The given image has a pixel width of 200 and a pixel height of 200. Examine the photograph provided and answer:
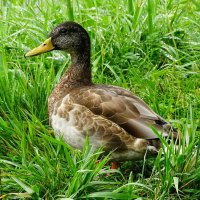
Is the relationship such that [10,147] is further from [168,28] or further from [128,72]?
[168,28]

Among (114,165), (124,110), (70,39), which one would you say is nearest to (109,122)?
(124,110)

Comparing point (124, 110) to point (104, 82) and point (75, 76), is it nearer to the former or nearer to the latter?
point (75, 76)

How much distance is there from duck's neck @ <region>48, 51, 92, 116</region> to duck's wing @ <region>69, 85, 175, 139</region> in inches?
9.9

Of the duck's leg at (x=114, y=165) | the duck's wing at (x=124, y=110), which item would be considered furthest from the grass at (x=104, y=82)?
the duck's wing at (x=124, y=110)

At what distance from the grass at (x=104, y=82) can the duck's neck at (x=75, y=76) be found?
14 centimetres

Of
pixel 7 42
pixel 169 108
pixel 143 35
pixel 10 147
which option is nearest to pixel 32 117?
pixel 10 147

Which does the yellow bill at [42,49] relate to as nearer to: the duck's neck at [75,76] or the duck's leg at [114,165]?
the duck's neck at [75,76]

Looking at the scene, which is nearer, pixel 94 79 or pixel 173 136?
pixel 173 136

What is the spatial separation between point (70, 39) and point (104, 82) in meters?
0.66

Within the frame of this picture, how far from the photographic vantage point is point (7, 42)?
635cm

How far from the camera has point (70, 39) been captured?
5.65 m

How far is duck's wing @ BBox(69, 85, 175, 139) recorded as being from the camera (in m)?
4.88

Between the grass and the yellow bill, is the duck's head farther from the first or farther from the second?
the grass

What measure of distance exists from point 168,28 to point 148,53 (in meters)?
0.36
